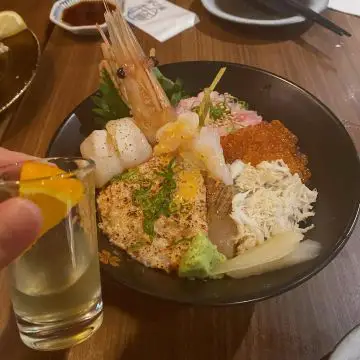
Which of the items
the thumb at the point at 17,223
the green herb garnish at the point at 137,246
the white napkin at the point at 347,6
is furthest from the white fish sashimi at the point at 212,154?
the white napkin at the point at 347,6

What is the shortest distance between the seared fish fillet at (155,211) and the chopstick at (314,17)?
917 millimetres

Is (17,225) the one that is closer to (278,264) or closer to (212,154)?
(278,264)

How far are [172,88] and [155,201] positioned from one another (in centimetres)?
45

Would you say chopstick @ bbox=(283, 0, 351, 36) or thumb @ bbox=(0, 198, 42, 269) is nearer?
thumb @ bbox=(0, 198, 42, 269)

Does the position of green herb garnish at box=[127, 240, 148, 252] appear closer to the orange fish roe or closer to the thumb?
the orange fish roe

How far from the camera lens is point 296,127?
1381mm

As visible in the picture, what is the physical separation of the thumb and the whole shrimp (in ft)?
2.57

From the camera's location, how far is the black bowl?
0.97 meters

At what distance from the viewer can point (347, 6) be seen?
200cm

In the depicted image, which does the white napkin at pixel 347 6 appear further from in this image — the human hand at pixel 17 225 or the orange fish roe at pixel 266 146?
the human hand at pixel 17 225

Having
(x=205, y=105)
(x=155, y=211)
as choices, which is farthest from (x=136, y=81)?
(x=155, y=211)

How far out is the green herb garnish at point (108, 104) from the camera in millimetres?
1395

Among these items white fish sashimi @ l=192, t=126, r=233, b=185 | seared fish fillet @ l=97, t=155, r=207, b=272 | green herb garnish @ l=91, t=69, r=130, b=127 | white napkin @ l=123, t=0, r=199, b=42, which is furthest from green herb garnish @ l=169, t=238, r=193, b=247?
white napkin @ l=123, t=0, r=199, b=42

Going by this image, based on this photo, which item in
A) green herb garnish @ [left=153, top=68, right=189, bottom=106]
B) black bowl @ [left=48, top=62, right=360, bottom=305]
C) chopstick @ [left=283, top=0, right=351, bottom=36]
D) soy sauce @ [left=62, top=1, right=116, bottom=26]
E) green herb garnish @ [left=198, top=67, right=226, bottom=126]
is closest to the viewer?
black bowl @ [left=48, top=62, right=360, bottom=305]
